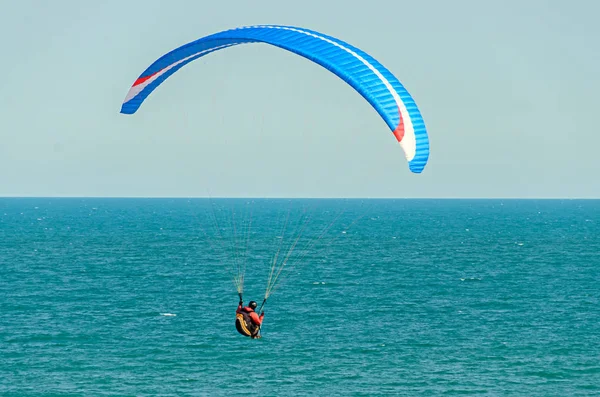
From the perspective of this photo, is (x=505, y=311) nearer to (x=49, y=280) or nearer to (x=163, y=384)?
(x=163, y=384)

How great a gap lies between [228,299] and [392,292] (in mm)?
16319

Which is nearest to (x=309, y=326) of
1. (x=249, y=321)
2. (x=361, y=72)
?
(x=249, y=321)

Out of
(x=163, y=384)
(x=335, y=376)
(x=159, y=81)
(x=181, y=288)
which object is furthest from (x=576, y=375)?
Result: (x=181, y=288)

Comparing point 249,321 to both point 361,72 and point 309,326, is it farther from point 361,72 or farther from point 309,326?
point 309,326

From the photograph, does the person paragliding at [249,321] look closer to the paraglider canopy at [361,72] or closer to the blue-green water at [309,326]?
the paraglider canopy at [361,72]

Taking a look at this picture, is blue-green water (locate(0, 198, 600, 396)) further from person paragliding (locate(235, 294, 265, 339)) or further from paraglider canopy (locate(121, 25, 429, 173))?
paraglider canopy (locate(121, 25, 429, 173))

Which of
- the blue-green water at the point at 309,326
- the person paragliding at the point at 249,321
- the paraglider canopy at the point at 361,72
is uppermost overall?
the paraglider canopy at the point at 361,72

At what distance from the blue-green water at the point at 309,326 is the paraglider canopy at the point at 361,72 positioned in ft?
76.5

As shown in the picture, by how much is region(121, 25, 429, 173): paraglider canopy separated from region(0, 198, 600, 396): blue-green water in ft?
76.5

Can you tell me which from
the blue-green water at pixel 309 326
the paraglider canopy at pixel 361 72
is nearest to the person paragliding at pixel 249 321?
the paraglider canopy at pixel 361 72

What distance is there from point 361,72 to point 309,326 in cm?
3894

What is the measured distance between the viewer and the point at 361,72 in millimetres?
30109

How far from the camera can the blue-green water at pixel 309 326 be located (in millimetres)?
51031

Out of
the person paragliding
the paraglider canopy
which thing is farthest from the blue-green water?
the paraglider canopy
